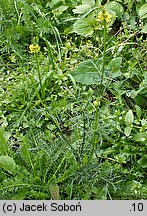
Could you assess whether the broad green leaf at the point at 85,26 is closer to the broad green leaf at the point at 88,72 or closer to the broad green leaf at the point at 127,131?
the broad green leaf at the point at 88,72

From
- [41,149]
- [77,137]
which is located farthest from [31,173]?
[77,137]

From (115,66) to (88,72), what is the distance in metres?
0.16

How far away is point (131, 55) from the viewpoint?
9.09 ft

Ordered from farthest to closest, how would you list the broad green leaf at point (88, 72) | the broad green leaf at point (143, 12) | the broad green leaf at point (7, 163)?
the broad green leaf at point (143, 12), the broad green leaf at point (88, 72), the broad green leaf at point (7, 163)

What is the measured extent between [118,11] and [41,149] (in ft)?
3.92

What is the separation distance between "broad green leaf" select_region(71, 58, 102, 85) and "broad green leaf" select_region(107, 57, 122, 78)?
68 mm

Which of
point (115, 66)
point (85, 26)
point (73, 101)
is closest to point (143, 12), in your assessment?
point (85, 26)

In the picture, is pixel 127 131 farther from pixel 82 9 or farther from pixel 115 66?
pixel 82 9

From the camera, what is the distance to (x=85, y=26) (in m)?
2.85

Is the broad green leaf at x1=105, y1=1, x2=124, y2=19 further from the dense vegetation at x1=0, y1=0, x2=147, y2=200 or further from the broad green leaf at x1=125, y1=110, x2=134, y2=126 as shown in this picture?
the broad green leaf at x1=125, y1=110, x2=134, y2=126

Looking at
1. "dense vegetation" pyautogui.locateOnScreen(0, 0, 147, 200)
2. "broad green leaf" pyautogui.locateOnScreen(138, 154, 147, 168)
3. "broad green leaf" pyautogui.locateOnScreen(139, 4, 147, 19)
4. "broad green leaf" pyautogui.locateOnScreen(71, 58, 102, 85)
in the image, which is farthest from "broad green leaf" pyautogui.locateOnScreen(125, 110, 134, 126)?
"broad green leaf" pyautogui.locateOnScreen(139, 4, 147, 19)

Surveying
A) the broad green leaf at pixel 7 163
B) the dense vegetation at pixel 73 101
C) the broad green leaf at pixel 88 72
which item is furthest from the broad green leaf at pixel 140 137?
the broad green leaf at pixel 7 163

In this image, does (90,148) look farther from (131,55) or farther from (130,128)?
(131,55)

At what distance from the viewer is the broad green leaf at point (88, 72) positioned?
257 cm
